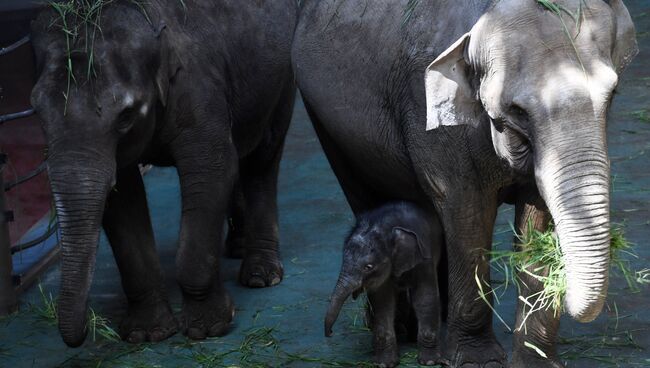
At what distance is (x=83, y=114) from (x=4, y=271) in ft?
4.68

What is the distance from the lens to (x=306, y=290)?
6.39 meters

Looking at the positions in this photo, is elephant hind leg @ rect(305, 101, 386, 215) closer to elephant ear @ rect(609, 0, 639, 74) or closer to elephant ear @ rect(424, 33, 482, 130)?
elephant ear @ rect(424, 33, 482, 130)

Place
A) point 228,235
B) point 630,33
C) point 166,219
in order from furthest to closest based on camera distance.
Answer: point 166,219
point 228,235
point 630,33

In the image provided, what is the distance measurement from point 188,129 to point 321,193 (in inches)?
91.2

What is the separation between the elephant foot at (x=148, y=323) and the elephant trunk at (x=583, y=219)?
7.95 feet

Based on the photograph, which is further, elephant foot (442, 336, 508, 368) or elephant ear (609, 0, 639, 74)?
elephant foot (442, 336, 508, 368)

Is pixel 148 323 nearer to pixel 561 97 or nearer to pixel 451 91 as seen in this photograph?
pixel 451 91

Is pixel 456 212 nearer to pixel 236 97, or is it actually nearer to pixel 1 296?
pixel 236 97

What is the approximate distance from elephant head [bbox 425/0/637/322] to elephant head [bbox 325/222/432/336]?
0.86 meters

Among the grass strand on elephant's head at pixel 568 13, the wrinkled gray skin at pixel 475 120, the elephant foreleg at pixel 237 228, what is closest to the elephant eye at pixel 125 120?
the wrinkled gray skin at pixel 475 120

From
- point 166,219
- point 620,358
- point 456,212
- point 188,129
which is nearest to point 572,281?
point 456,212

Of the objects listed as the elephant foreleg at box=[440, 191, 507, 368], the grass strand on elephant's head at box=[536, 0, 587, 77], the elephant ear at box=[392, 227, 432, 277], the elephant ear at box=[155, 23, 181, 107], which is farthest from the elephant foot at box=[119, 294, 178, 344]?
the grass strand on elephant's head at box=[536, 0, 587, 77]

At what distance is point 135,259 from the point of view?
5957 millimetres

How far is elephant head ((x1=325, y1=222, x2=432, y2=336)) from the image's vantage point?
16.7ft
